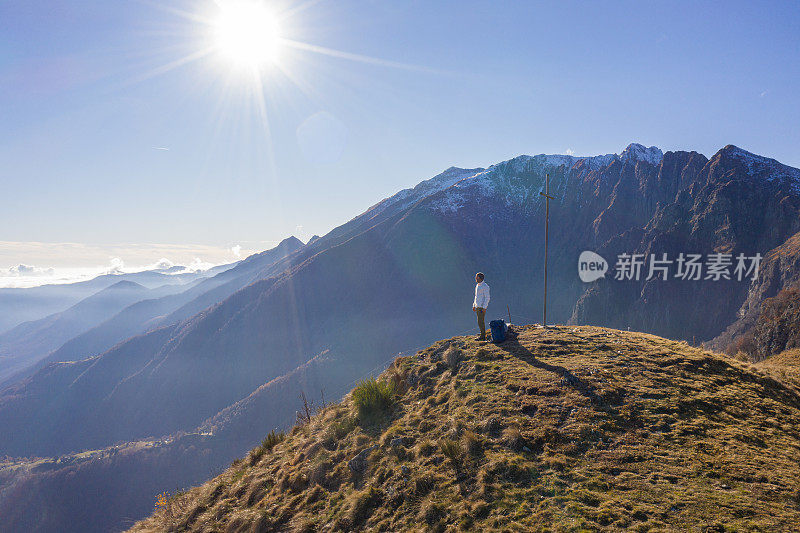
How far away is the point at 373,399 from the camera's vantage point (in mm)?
13750

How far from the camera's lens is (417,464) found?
9.23 m

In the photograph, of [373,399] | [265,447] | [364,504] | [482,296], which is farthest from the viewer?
[265,447]

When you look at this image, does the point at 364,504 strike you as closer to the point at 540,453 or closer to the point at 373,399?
the point at 540,453

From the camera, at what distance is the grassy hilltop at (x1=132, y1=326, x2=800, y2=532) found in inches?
258

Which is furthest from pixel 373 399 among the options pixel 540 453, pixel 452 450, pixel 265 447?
pixel 540 453

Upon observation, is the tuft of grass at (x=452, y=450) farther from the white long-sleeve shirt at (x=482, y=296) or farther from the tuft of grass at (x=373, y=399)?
the white long-sleeve shirt at (x=482, y=296)

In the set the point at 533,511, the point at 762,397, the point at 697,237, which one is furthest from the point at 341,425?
the point at 697,237

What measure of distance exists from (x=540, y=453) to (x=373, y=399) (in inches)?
283

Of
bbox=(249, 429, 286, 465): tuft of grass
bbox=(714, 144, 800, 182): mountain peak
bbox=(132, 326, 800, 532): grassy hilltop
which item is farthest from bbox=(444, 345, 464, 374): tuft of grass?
bbox=(714, 144, 800, 182): mountain peak

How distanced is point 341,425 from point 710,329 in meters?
184

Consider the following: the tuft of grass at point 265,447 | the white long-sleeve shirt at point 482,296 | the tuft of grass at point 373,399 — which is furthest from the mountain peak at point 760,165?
the tuft of grass at point 265,447

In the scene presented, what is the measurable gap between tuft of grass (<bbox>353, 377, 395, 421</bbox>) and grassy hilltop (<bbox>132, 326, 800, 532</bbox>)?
57 millimetres

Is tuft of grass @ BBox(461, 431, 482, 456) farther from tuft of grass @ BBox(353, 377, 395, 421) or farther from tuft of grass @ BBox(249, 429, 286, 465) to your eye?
tuft of grass @ BBox(249, 429, 286, 465)

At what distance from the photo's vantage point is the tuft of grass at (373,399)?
13.5 metres
